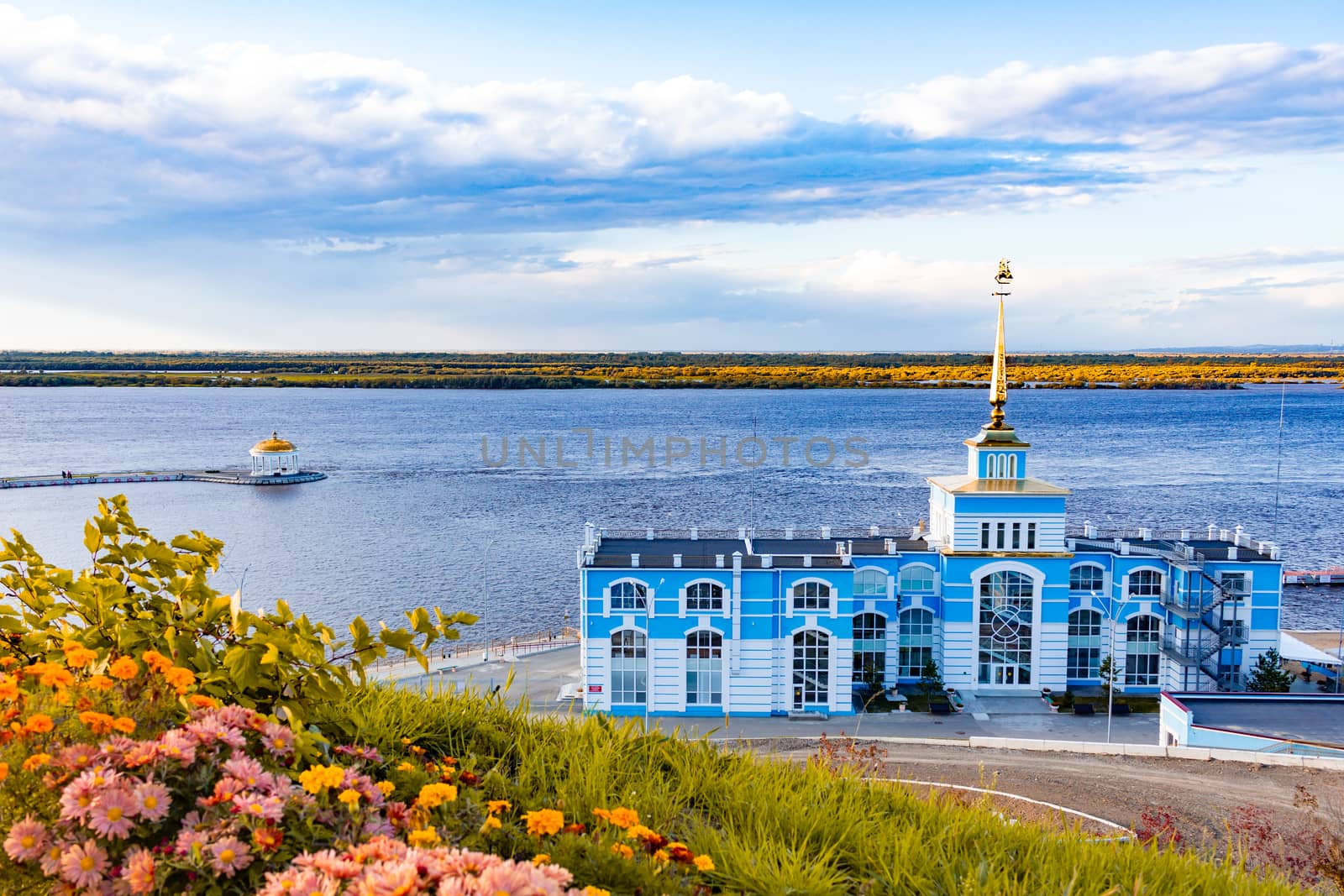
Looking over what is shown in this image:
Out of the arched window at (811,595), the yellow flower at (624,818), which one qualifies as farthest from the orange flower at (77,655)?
the arched window at (811,595)

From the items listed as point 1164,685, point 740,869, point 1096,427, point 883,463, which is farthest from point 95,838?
point 1096,427

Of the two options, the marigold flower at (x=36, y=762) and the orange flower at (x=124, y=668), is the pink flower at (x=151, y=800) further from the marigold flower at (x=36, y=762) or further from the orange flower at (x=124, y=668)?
the orange flower at (x=124, y=668)

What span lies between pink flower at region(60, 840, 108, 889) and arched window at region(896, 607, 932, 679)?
121 ft

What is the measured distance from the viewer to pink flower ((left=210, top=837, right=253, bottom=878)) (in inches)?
182

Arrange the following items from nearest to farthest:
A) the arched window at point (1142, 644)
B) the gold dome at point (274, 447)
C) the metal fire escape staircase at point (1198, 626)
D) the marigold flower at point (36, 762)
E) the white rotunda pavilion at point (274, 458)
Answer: the marigold flower at point (36, 762), the metal fire escape staircase at point (1198, 626), the arched window at point (1142, 644), the gold dome at point (274, 447), the white rotunda pavilion at point (274, 458)

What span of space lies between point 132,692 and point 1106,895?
629 centimetres

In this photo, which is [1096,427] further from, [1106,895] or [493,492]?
[1106,895]

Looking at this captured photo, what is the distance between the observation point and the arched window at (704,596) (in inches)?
1374

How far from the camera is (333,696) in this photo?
6.54 metres

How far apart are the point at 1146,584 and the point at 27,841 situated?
41.3 m

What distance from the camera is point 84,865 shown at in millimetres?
4566

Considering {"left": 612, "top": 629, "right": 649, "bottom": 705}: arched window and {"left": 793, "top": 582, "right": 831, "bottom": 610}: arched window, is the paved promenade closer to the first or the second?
{"left": 612, "top": 629, "right": 649, "bottom": 705}: arched window

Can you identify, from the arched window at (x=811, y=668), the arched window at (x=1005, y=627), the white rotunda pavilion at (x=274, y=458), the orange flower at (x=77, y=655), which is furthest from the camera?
the white rotunda pavilion at (x=274, y=458)

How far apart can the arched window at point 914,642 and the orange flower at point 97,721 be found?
36.5 meters
